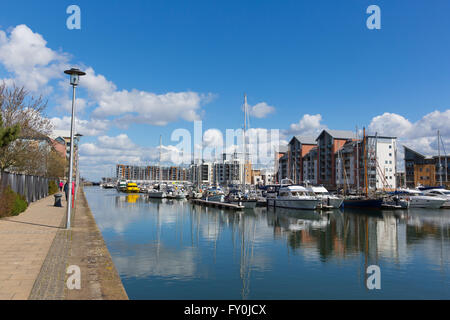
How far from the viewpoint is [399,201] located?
54.6 metres

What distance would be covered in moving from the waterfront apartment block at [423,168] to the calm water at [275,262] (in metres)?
96.3

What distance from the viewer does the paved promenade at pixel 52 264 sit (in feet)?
28.5

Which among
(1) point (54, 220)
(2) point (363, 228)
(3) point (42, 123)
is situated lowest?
(2) point (363, 228)

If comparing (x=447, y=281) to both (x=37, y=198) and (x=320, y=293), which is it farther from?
(x=37, y=198)

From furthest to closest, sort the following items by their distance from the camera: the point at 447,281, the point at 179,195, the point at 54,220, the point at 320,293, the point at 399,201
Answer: the point at 179,195 < the point at 399,201 < the point at 54,220 < the point at 447,281 < the point at 320,293

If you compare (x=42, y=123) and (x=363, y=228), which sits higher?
(x=42, y=123)

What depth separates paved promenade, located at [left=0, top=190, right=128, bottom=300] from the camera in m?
8.68

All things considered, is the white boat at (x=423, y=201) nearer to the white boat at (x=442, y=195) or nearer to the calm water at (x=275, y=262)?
the white boat at (x=442, y=195)

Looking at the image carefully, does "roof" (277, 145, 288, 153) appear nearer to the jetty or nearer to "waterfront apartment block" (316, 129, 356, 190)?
"waterfront apartment block" (316, 129, 356, 190)

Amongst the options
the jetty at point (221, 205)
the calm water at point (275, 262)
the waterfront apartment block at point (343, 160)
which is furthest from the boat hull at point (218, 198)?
the waterfront apartment block at point (343, 160)

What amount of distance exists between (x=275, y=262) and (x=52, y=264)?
10432 millimetres
